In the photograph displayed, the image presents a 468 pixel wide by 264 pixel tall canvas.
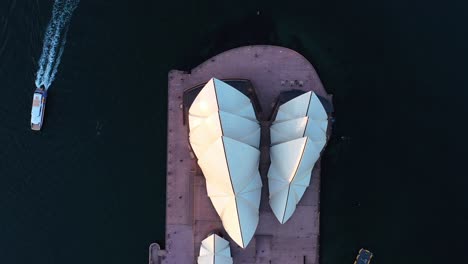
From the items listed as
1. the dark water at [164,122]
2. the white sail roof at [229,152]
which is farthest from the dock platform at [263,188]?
the white sail roof at [229,152]

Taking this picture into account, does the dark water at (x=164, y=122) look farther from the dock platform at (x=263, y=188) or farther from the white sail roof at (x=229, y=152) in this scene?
the white sail roof at (x=229, y=152)

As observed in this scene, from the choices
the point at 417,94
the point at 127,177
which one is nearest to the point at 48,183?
the point at 127,177

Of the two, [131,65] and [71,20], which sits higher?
[71,20]

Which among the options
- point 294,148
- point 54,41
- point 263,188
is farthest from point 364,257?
point 54,41

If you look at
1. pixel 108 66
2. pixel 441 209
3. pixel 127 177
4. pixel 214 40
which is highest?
pixel 214 40

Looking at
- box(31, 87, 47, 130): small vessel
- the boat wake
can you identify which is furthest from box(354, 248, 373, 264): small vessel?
the boat wake

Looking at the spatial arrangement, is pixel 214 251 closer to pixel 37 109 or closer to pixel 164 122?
pixel 164 122

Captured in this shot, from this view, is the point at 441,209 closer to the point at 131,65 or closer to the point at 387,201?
the point at 387,201
